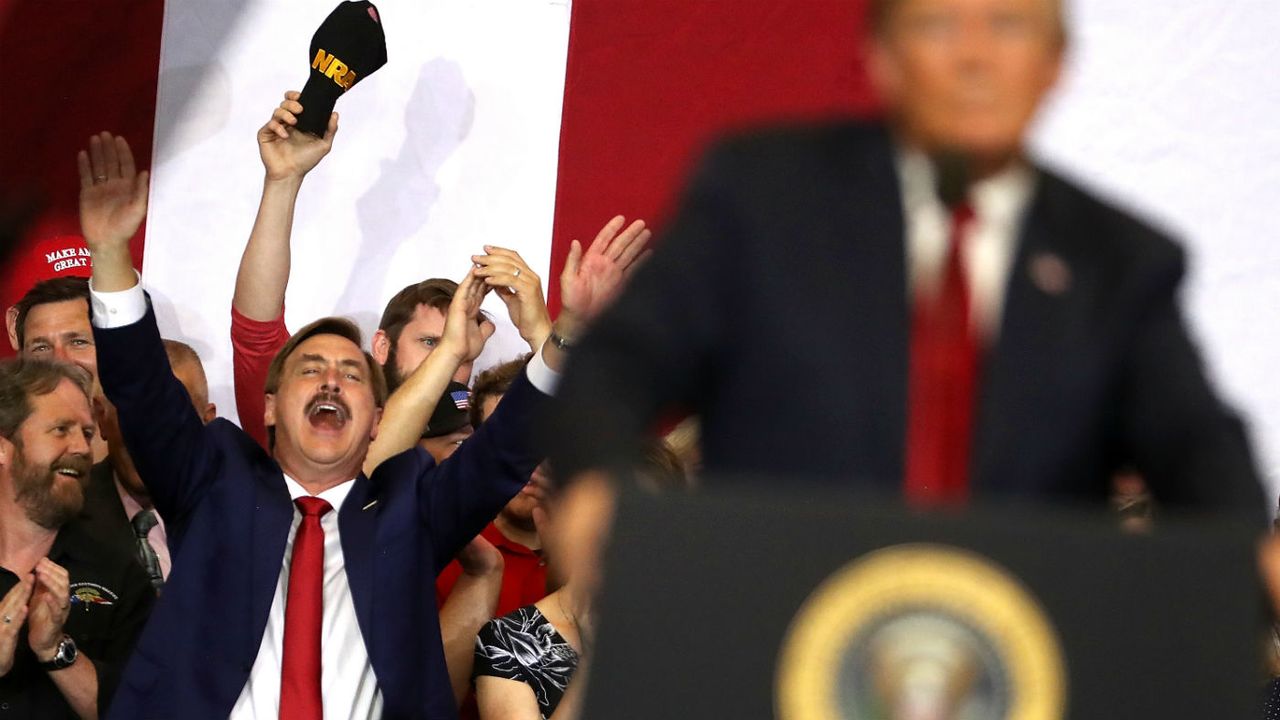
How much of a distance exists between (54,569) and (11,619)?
0.10 metres

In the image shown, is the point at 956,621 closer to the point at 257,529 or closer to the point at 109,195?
the point at 257,529

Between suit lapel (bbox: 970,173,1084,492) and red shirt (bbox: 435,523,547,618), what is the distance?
201 centimetres

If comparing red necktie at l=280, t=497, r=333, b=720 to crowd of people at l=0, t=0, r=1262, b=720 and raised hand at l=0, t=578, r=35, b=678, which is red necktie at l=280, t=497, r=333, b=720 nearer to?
crowd of people at l=0, t=0, r=1262, b=720

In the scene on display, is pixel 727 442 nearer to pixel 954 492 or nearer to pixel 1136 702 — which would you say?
pixel 954 492

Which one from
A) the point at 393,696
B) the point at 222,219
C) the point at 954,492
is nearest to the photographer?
the point at 954,492

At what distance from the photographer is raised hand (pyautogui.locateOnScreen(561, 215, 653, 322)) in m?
2.81

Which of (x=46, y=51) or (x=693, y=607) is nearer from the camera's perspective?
(x=693, y=607)

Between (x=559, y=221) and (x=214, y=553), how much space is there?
1.62 m

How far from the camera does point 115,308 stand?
2.53m

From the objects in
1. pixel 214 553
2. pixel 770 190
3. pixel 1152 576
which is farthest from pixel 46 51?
pixel 1152 576

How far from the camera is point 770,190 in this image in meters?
1.27

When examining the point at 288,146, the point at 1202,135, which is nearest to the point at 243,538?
the point at 288,146

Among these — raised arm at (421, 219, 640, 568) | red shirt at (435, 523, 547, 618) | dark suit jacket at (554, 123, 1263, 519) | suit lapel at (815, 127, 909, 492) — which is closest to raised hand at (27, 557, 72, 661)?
raised arm at (421, 219, 640, 568)

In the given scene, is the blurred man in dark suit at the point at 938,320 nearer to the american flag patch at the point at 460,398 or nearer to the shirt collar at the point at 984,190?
the shirt collar at the point at 984,190
